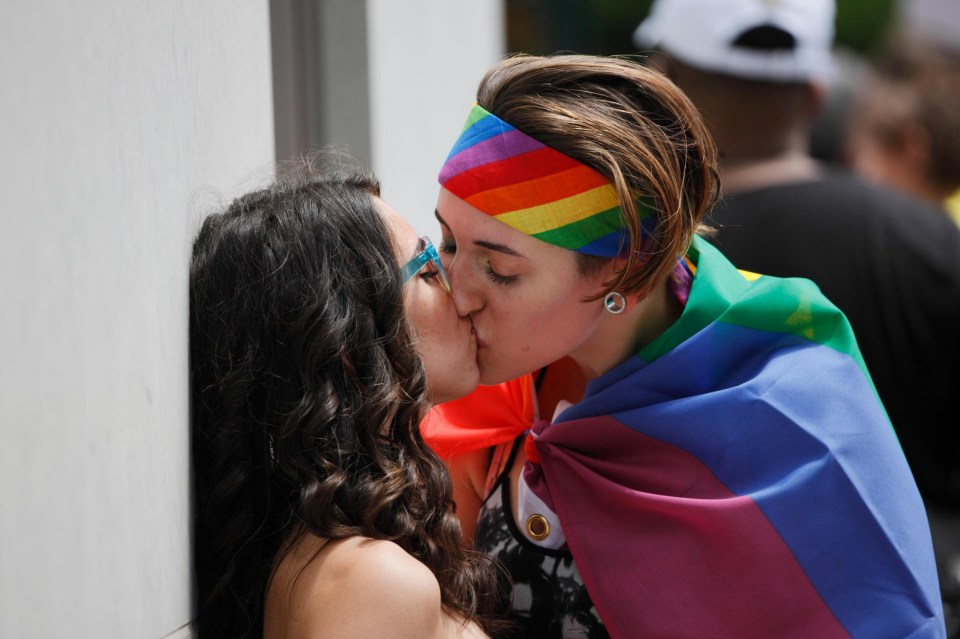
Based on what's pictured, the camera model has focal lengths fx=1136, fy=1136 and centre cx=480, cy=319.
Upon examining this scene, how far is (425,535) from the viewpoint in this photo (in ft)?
6.19

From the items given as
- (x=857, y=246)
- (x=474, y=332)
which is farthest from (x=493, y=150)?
(x=857, y=246)

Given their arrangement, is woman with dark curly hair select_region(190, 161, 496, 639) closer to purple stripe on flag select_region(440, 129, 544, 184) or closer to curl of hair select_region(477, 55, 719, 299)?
purple stripe on flag select_region(440, 129, 544, 184)

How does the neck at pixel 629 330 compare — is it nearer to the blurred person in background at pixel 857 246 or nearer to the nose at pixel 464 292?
the nose at pixel 464 292

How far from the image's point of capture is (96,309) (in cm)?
137

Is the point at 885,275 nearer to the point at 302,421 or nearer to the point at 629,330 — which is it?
the point at 629,330

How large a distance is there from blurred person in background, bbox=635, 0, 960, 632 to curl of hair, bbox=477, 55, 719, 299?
0.95m

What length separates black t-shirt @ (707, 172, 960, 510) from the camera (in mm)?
3160

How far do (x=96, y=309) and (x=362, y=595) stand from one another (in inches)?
22.9

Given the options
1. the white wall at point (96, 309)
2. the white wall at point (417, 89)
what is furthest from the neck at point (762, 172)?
the white wall at point (96, 309)

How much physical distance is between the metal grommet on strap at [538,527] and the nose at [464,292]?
1.45 feet

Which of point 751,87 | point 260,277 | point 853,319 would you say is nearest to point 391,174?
point 751,87

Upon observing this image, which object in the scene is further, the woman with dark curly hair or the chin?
the chin

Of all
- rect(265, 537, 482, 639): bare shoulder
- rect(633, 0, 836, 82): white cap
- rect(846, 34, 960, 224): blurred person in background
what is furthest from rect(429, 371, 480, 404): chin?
rect(846, 34, 960, 224): blurred person in background

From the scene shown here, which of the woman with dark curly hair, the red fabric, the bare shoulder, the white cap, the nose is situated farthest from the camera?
the white cap
